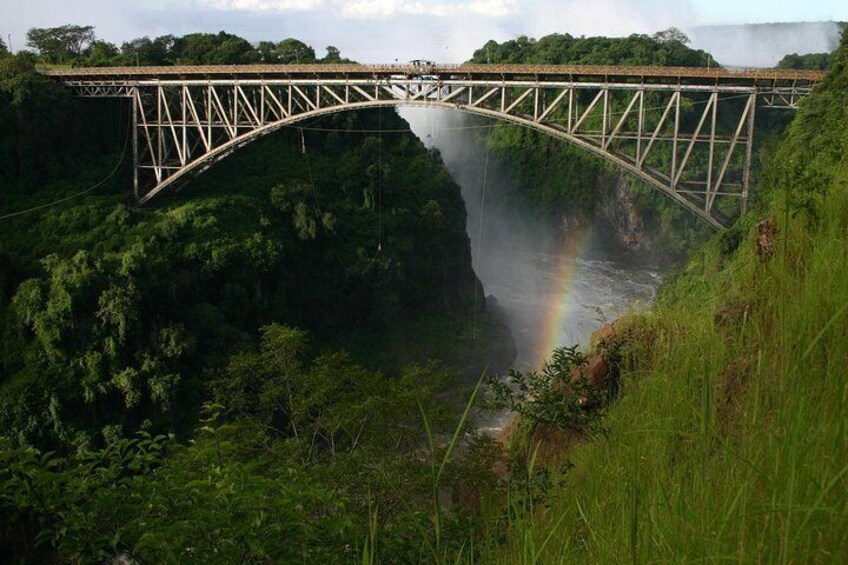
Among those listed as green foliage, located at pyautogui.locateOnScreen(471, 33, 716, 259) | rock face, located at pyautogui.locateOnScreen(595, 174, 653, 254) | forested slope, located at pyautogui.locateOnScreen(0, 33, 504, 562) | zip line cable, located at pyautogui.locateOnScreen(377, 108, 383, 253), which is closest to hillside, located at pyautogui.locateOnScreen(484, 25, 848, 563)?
forested slope, located at pyautogui.locateOnScreen(0, 33, 504, 562)

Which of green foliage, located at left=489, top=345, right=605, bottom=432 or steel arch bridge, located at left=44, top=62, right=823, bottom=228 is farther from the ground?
steel arch bridge, located at left=44, top=62, right=823, bottom=228

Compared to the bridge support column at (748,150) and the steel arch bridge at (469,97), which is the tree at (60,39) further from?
the bridge support column at (748,150)

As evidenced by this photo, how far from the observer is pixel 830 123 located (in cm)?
1391

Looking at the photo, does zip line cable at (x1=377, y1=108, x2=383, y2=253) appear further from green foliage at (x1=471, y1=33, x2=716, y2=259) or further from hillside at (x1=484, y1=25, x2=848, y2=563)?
hillside at (x1=484, y1=25, x2=848, y2=563)

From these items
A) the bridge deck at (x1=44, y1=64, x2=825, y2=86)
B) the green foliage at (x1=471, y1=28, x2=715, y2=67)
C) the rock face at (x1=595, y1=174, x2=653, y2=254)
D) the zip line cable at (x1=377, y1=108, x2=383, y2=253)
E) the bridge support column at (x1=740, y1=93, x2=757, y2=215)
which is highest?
the green foliage at (x1=471, y1=28, x2=715, y2=67)

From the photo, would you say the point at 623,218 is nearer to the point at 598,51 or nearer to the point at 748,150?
the point at 598,51

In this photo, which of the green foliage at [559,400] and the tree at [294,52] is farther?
the tree at [294,52]

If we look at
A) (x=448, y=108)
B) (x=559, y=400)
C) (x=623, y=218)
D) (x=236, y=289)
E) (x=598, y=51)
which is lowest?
(x=623, y=218)

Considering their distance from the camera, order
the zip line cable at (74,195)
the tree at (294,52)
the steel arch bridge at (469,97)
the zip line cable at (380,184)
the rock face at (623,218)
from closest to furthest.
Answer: the steel arch bridge at (469,97)
the zip line cable at (74,195)
the zip line cable at (380,184)
the tree at (294,52)
the rock face at (623,218)

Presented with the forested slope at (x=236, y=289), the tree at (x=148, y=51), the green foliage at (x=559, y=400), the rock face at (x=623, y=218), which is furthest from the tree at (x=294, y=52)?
the green foliage at (x=559, y=400)

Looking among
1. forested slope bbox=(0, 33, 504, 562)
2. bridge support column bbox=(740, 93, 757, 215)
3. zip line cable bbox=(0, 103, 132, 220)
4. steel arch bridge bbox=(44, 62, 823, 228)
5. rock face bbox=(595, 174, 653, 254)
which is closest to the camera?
forested slope bbox=(0, 33, 504, 562)

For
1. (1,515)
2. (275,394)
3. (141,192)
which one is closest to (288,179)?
(141,192)

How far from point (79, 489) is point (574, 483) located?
9.13 feet

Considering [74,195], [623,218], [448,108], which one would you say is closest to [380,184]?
[74,195]
